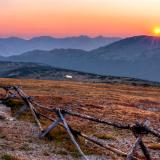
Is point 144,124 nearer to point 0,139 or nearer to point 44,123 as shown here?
point 0,139

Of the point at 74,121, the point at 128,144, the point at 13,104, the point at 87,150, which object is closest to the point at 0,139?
the point at 87,150

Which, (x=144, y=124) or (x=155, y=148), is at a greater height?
(x=144, y=124)

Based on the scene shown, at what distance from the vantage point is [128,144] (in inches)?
1277

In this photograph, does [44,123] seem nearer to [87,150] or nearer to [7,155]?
[87,150]

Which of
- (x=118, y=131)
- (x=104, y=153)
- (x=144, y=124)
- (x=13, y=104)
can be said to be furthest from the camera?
(x=13, y=104)

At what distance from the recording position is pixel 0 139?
2742 centimetres

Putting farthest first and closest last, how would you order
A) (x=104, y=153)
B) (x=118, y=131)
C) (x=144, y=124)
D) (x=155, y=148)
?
(x=118, y=131) → (x=155, y=148) → (x=104, y=153) → (x=144, y=124)

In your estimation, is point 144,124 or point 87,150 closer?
point 144,124

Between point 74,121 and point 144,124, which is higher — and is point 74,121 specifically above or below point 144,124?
below

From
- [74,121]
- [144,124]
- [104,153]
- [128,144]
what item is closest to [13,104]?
[74,121]

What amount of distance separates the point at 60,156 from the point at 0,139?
5.08 m

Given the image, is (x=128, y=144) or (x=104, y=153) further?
(x=128, y=144)

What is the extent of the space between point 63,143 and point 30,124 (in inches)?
273

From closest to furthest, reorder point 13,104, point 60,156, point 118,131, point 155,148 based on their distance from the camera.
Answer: point 60,156 → point 155,148 → point 118,131 → point 13,104
